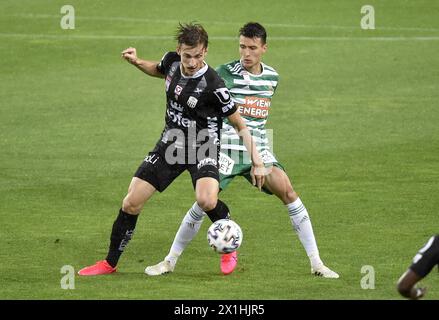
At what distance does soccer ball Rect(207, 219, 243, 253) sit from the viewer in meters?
11.4

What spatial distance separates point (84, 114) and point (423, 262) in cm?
1388

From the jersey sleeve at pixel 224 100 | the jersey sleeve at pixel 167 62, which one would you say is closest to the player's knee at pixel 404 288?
the jersey sleeve at pixel 224 100

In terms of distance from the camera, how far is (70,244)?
43.5 ft

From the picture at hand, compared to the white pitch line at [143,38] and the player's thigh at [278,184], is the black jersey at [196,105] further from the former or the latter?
the white pitch line at [143,38]

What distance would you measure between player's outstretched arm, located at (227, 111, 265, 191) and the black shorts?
415 millimetres

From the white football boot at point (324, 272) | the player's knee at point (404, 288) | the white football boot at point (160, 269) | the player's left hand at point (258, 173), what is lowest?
the player's knee at point (404, 288)

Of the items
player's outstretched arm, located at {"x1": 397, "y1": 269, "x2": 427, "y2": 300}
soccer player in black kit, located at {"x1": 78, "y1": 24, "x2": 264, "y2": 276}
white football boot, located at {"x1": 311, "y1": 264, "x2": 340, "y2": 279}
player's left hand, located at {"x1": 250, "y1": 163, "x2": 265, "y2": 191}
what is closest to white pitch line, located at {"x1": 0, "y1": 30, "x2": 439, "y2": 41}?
soccer player in black kit, located at {"x1": 78, "y1": 24, "x2": 264, "y2": 276}

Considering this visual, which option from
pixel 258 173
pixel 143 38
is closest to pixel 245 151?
pixel 258 173

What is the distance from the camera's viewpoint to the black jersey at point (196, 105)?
11.6 meters

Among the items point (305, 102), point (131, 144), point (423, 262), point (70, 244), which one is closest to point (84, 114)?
point (131, 144)

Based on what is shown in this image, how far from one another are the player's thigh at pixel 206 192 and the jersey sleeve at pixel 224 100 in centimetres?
68

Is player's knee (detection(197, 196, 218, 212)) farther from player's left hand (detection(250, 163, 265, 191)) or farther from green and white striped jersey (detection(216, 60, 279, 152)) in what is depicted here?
green and white striped jersey (detection(216, 60, 279, 152))

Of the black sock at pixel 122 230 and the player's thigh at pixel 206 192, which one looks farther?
the black sock at pixel 122 230

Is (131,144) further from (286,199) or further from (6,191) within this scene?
(286,199)
